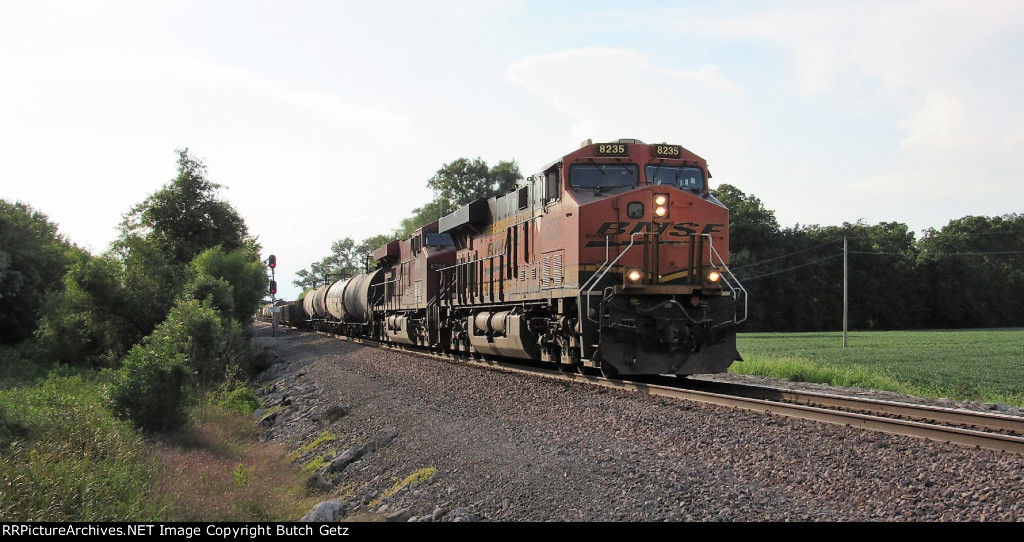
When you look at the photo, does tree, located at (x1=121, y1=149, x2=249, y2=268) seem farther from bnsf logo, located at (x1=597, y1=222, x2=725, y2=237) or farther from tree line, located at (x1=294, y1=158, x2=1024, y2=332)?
bnsf logo, located at (x1=597, y1=222, x2=725, y2=237)

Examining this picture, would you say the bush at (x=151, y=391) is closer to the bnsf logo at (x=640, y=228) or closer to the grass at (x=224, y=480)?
the grass at (x=224, y=480)

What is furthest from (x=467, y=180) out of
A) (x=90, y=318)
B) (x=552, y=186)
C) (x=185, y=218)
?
(x=552, y=186)

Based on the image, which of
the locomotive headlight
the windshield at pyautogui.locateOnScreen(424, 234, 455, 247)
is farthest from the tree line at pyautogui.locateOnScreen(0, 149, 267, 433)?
the locomotive headlight

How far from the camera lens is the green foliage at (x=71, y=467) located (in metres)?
7.45

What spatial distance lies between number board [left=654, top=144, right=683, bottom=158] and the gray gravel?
13.5 ft

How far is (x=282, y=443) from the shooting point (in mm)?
12266

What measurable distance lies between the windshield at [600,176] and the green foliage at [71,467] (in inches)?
298

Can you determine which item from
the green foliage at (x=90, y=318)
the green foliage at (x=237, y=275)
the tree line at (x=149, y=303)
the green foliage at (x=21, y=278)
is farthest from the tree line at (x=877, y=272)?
the green foliage at (x=21, y=278)

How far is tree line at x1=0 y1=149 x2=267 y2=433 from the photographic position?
1302 cm

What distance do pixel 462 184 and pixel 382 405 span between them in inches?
2368

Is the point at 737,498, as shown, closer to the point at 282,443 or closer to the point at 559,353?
the point at 559,353

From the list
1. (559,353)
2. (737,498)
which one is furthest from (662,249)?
(737,498)

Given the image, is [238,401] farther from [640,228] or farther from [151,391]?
[640,228]
